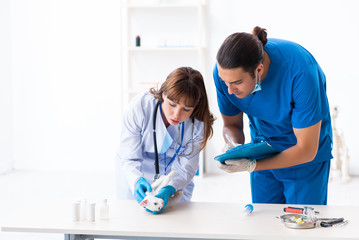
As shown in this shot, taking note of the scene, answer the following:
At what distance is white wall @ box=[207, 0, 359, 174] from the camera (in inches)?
177

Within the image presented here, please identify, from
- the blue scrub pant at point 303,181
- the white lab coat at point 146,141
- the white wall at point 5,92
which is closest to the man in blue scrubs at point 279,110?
the blue scrub pant at point 303,181

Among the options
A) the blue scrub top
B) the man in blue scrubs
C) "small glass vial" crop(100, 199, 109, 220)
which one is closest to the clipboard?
the man in blue scrubs

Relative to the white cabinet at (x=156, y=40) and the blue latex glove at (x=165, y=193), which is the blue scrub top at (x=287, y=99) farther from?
the white cabinet at (x=156, y=40)

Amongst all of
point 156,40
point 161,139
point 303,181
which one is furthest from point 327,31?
point 161,139

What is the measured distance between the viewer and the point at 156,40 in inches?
187

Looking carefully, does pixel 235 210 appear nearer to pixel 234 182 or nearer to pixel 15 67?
pixel 234 182

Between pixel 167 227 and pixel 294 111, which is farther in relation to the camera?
pixel 294 111

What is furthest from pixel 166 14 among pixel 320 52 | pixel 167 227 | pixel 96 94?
pixel 167 227

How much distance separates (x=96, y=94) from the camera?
4.89m

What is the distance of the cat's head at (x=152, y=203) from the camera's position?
1679 millimetres

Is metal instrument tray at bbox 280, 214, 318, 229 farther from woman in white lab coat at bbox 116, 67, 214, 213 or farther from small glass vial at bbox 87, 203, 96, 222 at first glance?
small glass vial at bbox 87, 203, 96, 222

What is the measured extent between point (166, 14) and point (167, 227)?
3503 mm

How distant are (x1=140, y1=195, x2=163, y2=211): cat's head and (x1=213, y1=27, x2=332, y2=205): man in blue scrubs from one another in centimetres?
31

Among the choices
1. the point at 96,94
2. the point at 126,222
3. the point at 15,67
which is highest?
the point at 15,67
